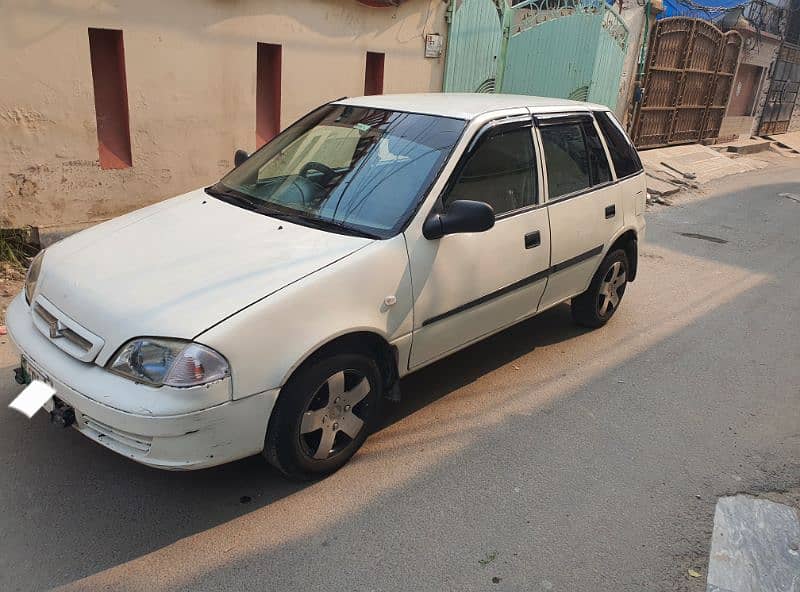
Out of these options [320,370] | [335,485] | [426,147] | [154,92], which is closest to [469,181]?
[426,147]

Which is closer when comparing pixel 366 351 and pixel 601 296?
pixel 366 351

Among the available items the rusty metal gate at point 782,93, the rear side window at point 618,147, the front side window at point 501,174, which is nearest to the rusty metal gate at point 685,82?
the rusty metal gate at point 782,93

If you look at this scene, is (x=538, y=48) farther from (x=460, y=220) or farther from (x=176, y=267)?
(x=176, y=267)

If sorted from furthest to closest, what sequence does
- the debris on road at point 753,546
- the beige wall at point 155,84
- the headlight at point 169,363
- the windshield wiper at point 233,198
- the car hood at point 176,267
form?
the beige wall at point 155,84, the windshield wiper at point 233,198, the debris on road at point 753,546, the car hood at point 176,267, the headlight at point 169,363

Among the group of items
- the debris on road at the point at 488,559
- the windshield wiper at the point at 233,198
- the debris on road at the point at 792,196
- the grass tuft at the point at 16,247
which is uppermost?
the windshield wiper at the point at 233,198

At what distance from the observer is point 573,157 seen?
456 cm

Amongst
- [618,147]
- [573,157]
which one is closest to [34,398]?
[573,157]

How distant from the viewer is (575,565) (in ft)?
9.23

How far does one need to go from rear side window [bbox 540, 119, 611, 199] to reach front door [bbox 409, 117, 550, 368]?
0.66 feet

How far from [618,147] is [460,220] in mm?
2326

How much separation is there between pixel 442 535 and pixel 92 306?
181 centimetres

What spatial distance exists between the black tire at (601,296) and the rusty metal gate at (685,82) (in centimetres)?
980

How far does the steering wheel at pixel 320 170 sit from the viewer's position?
12.2 ft

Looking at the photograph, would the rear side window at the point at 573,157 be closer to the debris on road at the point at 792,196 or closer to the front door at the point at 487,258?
the front door at the point at 487,258
